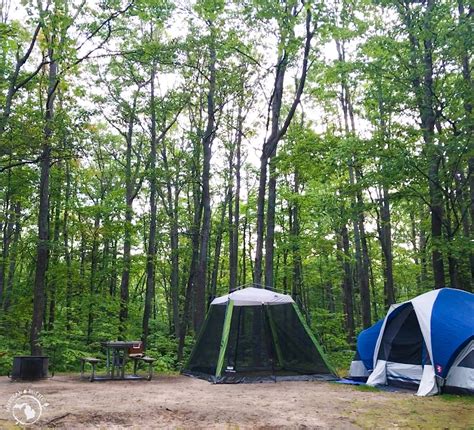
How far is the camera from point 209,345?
8812 mm

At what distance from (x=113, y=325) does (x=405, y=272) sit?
1470cm

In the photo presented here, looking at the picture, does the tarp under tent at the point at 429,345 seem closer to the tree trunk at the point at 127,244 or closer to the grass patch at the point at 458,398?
the grass patch at the point at 458,398

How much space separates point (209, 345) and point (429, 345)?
4.13 meters

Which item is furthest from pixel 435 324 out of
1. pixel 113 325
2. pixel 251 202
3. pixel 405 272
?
pixel 405 272

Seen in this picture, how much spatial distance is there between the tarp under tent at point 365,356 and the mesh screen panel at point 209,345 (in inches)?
104

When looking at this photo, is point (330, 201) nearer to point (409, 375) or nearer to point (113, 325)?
point (409, 375)

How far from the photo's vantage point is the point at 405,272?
21.2 m

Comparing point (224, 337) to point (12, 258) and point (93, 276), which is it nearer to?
point (93, 276)

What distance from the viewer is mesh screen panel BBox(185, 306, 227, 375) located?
8.56m

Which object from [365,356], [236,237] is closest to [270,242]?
[365,356]

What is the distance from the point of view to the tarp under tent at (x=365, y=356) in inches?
324

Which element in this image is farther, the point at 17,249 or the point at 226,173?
the point at 226,173

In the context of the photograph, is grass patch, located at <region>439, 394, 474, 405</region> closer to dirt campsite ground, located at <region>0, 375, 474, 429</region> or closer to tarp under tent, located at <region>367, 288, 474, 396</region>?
dirt campsite ground, located at <region>0, 375, 474, 429</region>

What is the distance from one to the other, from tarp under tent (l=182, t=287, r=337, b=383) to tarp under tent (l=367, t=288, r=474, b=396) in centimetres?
124
